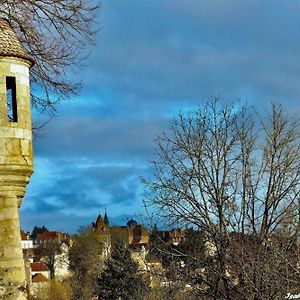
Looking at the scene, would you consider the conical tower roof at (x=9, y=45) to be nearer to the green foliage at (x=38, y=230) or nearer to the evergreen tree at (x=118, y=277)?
the evergreen tree at (x=118, y=277)

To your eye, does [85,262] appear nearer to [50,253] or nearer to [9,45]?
[50,253]

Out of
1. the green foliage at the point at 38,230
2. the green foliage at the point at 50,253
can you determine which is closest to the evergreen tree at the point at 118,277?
the green foliage at the point at 50,253

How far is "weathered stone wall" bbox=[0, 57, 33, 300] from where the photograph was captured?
39.2 ft

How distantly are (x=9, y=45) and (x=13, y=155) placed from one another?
186 centimetres

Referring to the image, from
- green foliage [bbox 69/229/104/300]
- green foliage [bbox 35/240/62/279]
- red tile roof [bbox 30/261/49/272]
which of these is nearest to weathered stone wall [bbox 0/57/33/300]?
green foliage [bbox 69/229/104/300]

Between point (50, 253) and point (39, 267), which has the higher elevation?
point (50, 253)

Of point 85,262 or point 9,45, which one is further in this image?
point 85,262

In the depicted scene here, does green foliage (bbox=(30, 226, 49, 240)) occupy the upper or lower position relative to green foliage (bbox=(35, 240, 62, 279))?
upper

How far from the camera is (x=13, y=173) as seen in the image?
40.5ft

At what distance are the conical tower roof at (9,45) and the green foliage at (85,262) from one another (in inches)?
1918

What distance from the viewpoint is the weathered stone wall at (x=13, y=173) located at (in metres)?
12.0

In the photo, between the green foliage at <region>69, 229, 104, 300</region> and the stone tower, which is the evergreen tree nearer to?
the green foliage at <region>69, 229, 104, 300</region>

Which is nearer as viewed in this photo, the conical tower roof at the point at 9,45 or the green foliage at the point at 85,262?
the conical tower roof at the point at 9,45

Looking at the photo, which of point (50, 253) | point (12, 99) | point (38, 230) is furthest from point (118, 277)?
point (38, 230)
